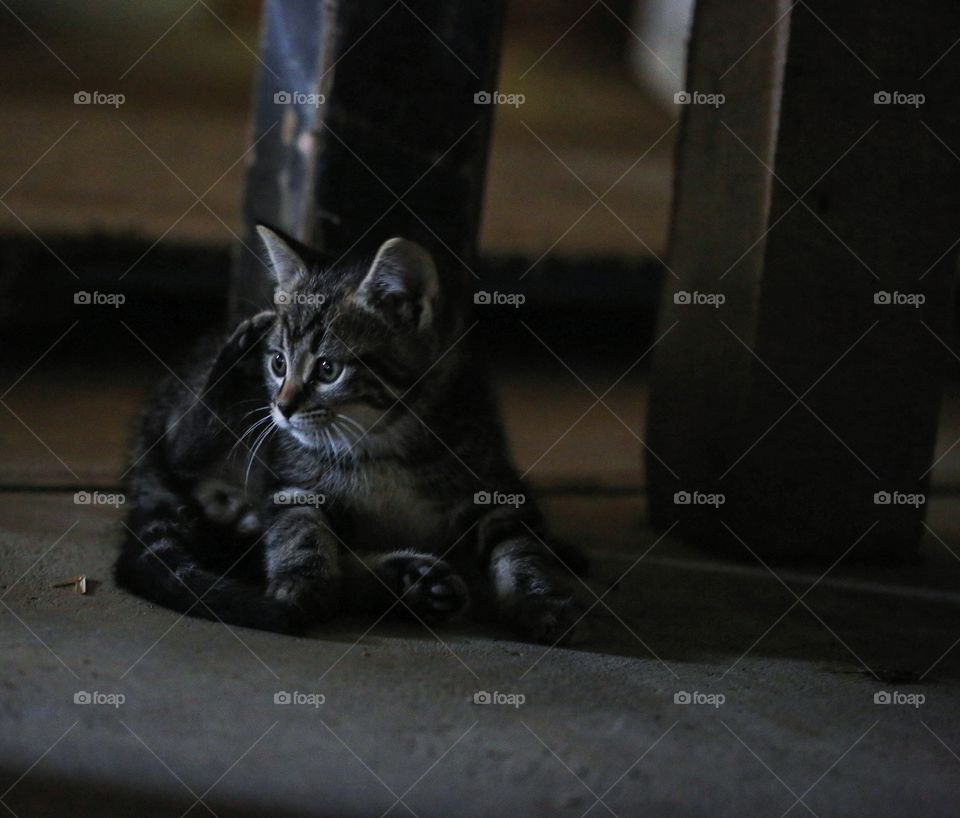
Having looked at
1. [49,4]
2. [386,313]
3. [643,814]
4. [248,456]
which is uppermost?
[49,4]

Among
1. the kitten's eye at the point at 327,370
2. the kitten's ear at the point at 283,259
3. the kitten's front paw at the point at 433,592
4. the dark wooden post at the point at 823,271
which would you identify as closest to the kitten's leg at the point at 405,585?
the kitten's front paw at the point at 433,592

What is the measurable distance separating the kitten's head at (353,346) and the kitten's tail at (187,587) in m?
0.42

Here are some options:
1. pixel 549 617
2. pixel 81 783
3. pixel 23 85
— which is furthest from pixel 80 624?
pixel 23 85

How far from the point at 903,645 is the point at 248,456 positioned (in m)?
1.84

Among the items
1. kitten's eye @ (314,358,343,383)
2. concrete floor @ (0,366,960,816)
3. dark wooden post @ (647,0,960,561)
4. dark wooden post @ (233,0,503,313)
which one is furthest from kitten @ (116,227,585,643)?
dark wooden post @ (647,0,960,561)

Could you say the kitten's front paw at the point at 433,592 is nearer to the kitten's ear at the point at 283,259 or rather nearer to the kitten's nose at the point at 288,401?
the kitten's nose at the point at 288,401

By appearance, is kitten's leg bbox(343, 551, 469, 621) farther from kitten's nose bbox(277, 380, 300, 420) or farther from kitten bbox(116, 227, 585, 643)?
kitten's nose bbox(277, 380, 300, 420)

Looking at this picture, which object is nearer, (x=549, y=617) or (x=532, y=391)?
(x=549, y=617)

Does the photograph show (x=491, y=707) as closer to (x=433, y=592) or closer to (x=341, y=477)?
(x=433, y=592)

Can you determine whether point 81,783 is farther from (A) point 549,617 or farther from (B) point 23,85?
(B) point 23,85

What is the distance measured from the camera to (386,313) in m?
3.05

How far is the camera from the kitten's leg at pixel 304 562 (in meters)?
2.71

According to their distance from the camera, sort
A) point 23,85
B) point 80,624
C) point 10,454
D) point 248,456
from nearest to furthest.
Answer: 1. point 80,624
2. point 248,456
3. point 10,454
4. point 23,85

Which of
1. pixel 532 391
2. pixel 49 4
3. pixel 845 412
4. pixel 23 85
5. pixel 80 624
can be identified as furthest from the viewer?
pixel 49 4
